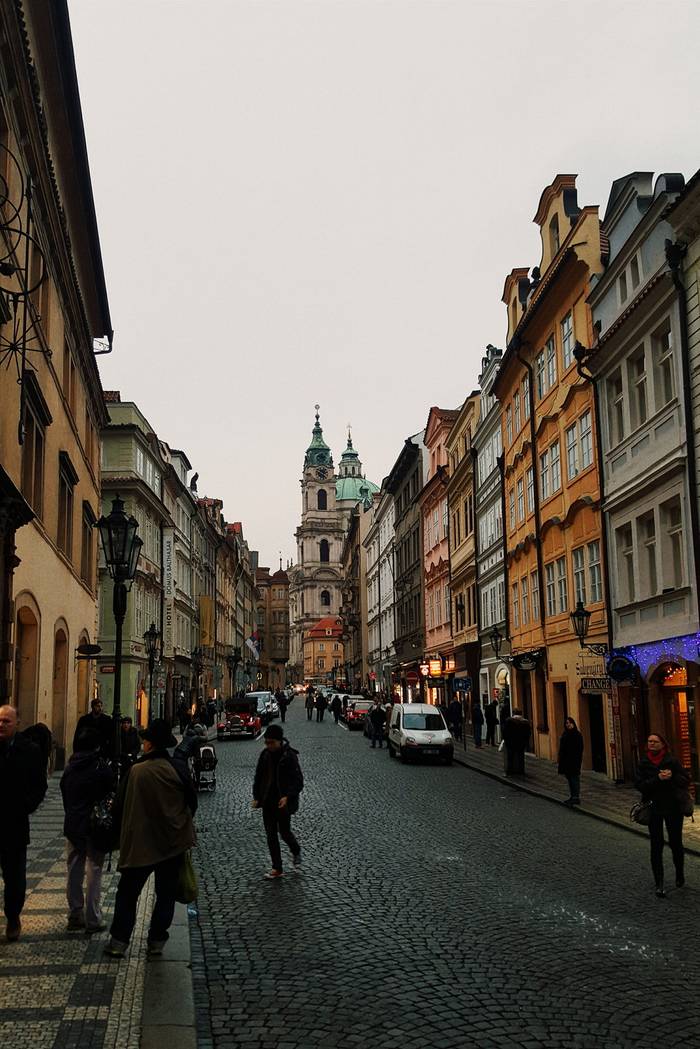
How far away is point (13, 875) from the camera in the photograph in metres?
8.44

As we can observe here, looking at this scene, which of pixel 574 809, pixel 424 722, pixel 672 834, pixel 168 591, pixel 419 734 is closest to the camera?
pixel 672 834

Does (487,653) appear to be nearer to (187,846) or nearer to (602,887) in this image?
(602,887)

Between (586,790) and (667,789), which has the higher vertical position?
(667,789)

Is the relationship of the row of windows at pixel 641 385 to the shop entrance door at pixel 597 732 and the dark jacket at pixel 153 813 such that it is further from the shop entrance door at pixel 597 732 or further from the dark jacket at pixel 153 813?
the dark jacket at pixel 153 813

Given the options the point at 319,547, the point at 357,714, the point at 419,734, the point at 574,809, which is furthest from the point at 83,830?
the point at 319,547

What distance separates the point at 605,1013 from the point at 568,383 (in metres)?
23.0

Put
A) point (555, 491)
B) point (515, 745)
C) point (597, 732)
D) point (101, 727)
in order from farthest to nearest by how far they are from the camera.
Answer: point (555, 491), point (597, 732), point (515, 745), point (101, 727)

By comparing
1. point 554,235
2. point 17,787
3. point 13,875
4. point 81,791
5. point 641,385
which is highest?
point 554,235

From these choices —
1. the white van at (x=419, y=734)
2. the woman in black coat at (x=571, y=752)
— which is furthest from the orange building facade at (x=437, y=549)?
the woman in black coat at (x=571, y=752)

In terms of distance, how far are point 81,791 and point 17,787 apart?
2.66ft

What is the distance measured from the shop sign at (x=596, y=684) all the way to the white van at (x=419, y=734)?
5412 mm

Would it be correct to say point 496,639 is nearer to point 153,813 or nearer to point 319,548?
point 153,813

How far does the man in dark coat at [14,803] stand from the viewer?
329 inches

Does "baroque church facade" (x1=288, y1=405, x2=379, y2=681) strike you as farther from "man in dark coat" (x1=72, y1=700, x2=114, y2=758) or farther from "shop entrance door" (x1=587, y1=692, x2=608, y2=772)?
"man in dark coat" (x1=72, y1=700, x2=114, y2=758)
